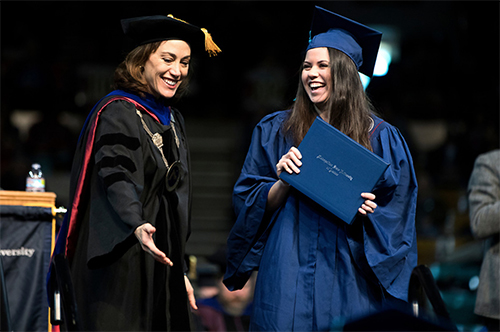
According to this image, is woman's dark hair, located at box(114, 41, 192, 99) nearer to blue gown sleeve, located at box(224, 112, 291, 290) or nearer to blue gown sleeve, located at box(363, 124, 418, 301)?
blue gown sleeve, located at box(224, 112, 291, 290)

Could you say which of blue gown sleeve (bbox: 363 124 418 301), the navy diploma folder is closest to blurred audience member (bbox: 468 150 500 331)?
blue gown sleeve (bbox: 363 124 418 301)

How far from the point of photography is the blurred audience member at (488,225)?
338 cm

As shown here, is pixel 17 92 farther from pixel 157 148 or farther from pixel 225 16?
pixel 157 148

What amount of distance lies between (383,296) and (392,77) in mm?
8181

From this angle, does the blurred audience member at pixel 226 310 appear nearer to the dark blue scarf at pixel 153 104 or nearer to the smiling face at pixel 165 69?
the dark blue scarf at pixel 153 104

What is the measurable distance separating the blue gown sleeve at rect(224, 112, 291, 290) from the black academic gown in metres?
0.23

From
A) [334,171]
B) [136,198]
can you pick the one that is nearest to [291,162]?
[334,171]

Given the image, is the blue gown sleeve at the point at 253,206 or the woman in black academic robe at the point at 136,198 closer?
the woman in black academic robe at the point at 136,198

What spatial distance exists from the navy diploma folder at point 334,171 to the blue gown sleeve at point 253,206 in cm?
20

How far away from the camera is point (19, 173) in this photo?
7609 mm

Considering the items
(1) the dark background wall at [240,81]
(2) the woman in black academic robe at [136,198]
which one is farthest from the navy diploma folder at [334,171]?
(1) the dark background wall at [240,81]

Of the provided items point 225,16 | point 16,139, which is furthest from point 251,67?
point 16,139

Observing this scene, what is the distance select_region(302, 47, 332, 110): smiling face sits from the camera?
272 cm

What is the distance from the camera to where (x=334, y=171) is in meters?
2.60
